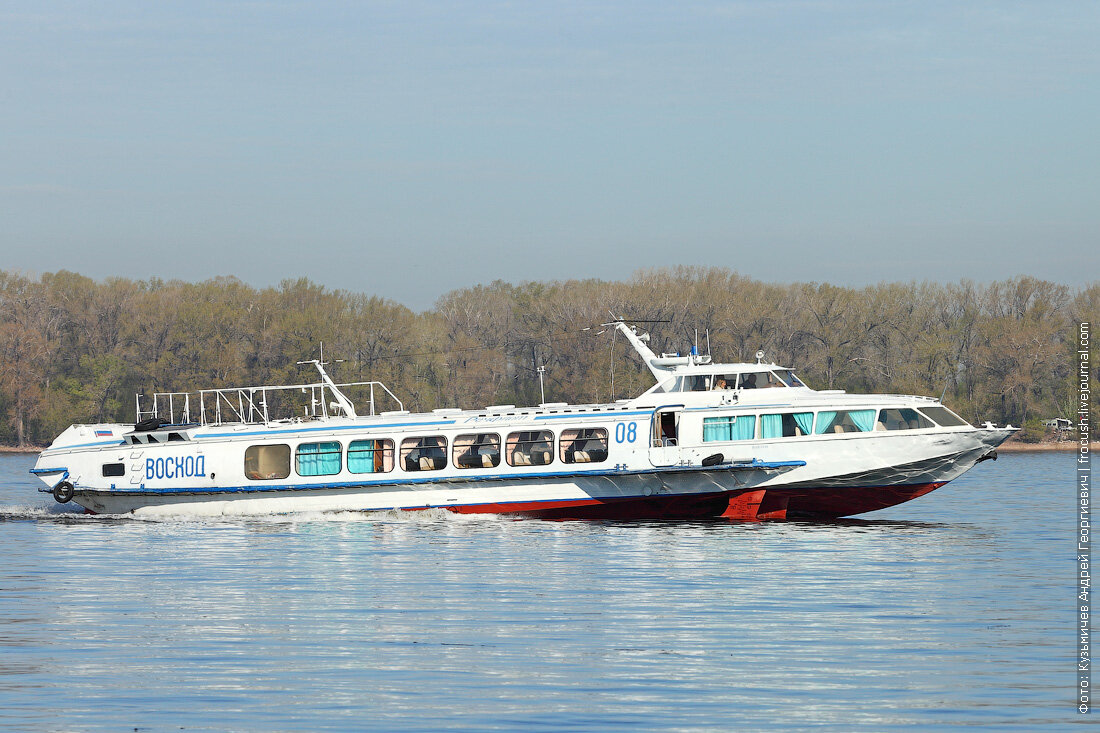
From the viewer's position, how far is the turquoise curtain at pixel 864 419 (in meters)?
37.4

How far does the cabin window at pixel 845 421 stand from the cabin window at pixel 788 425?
0.26 m

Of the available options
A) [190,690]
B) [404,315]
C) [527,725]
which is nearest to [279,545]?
[190,690]

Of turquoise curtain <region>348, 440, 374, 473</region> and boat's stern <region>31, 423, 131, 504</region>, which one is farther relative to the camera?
boat's stern <region>31, 423, 131, 504</region>

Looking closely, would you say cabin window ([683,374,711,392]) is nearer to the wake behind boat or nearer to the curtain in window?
the wake behind boat

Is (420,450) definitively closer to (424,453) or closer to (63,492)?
(424,453)

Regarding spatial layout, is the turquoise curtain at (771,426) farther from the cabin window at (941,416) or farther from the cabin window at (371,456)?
the cabin window at (371,456)

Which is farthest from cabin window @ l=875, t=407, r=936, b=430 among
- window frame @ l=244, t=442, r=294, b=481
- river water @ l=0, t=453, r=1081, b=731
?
window frame @ l=244, t=442, r=294, b=481

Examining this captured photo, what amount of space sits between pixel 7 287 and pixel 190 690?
112011 mm

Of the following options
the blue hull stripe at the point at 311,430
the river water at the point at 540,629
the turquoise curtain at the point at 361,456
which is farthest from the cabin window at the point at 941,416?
the turquoise curtain at the point at 361,456

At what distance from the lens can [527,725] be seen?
51.3 ft

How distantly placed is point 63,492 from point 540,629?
26.2 meters

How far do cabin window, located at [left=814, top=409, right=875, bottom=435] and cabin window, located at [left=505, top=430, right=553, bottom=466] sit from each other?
783 centimetres

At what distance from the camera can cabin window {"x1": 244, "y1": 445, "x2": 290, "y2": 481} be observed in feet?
137

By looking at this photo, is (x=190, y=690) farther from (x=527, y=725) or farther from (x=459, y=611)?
(x=459, y=611)
